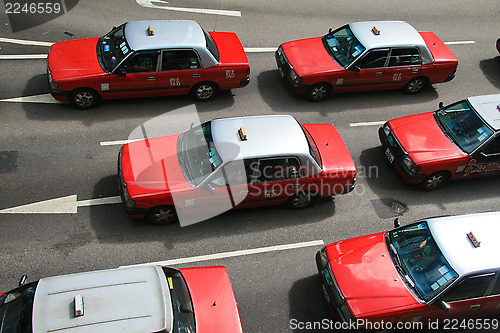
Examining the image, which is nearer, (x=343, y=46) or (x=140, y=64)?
(x=140, y=64)

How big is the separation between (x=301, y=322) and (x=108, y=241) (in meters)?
3.80

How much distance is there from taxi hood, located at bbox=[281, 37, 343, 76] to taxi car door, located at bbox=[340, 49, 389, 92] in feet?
1.12

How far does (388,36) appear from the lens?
12.2 meters

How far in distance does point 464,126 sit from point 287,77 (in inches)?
171

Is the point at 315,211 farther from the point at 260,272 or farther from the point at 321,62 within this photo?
the point at 321,62

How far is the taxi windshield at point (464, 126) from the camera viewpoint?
10148 millimetres

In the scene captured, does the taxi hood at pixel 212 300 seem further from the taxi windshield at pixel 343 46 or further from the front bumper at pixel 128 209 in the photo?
the taxi windshield at pixel 343 46

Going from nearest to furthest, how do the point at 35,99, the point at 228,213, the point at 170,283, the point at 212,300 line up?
the point at 170,283 → the point at 212,300 → the point at 228,213 → the point at 35,99

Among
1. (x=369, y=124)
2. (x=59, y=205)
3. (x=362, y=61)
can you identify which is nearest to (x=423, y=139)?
(x=369, y=124)

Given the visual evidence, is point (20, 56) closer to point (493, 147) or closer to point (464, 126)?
point (464, 126)

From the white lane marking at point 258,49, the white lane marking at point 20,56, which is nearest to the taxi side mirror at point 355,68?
the white lane marking at point 258,49

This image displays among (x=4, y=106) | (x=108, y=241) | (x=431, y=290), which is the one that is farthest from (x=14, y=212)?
(x=431, y=290)

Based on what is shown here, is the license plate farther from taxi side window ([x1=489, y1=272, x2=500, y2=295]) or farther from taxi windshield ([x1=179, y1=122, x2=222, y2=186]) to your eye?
taxi windshield ([x1=179, y1=122, x2=222, y2=186])

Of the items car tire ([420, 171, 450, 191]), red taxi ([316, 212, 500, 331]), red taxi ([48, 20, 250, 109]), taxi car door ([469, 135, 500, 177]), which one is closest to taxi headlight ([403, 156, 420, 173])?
car tire ([420, 171, 450, 191])
